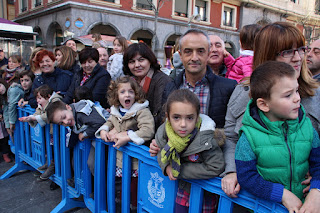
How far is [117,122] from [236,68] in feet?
4.94

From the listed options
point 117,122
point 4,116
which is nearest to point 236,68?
point 117,122

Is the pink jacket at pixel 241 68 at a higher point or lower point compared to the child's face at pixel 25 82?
higher

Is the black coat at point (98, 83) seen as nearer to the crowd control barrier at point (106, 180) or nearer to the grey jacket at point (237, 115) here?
the crowd control barrier at point (106, 180)

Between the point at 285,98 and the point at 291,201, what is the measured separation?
53cm

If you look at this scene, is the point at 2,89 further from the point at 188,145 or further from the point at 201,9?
the point at 201,9

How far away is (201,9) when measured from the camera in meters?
19.9

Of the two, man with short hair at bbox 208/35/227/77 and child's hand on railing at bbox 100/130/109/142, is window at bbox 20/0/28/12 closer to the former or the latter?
man with short hair at bbox 208/35/227/77

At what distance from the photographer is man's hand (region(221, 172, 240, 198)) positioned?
54.3 inches

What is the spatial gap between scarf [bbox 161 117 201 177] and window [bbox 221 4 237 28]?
2147cm

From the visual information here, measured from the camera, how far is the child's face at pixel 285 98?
1.26 metres

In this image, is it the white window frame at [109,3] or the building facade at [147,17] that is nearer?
the building facade at [147,17]

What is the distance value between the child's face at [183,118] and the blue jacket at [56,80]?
282 centimetres

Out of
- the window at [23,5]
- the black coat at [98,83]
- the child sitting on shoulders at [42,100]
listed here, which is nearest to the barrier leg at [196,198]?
the black coat at [98,83]

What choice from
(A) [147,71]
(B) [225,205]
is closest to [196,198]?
(B) [225,205]
